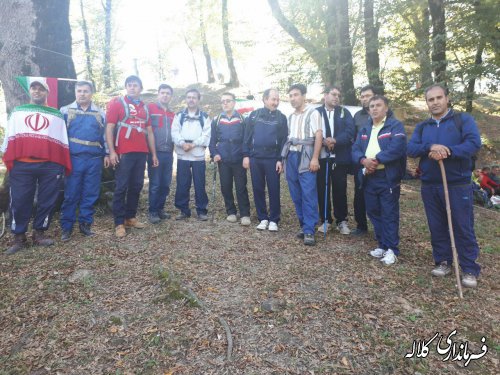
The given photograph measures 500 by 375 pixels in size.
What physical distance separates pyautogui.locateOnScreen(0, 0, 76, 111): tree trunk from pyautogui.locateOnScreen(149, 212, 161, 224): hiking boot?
7.51 ft

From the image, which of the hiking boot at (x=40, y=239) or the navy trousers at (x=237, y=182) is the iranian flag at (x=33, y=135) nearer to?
the hiking boot at (x=40, y=239)

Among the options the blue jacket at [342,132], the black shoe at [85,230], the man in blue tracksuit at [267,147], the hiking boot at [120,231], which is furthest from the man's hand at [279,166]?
the black shoe at [85,230]

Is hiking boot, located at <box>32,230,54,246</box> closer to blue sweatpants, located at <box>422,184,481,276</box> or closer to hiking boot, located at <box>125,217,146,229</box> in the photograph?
hiking boot, located at <box>125,217,146,229</box>

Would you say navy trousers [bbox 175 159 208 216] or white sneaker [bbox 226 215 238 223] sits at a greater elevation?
navy trousers [bbox 175 159 208 216]

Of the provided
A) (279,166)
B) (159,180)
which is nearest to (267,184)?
(279,166)

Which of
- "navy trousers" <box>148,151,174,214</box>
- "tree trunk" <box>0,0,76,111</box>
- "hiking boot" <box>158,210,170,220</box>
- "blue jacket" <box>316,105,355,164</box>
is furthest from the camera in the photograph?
"hiking boot" <box>158,210,170,220</box>

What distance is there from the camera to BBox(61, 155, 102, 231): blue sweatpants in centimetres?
495

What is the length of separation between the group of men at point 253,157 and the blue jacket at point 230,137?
0.02m

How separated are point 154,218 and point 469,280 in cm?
455

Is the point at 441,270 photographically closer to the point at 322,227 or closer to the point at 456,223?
the point at 456,223

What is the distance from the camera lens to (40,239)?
4.68 meters

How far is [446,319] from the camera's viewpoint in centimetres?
330

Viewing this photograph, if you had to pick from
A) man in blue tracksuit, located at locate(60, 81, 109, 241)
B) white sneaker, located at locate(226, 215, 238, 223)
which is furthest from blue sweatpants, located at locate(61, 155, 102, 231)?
white sneaker, located at locate(226, 215, 238, 223)

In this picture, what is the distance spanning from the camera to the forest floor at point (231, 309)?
109 inches
